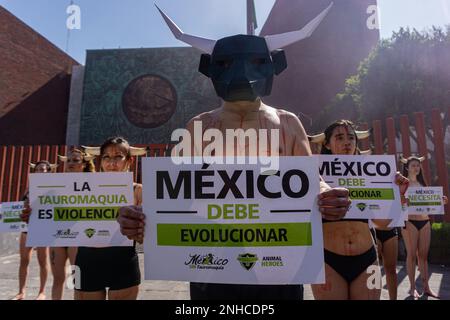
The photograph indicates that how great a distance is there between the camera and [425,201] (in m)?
4.70

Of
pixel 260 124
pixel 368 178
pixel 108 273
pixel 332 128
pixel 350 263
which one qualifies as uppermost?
pixel 332 128

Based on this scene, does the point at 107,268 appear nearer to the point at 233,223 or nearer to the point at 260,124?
the point at 233,223

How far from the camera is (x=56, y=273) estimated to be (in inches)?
142

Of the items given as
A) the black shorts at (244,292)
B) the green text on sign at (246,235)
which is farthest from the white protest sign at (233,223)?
the black shorts at (244,292)

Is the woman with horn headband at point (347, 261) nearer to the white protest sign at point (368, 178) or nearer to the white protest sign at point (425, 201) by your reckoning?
the white protest sign at point (368, 178)

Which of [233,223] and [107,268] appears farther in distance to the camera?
[107,268]

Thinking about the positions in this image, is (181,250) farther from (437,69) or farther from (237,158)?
(437,69)

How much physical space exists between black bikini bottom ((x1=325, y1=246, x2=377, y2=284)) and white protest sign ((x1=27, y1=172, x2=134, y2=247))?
62.1 inches

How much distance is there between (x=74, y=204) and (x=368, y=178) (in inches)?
96.8

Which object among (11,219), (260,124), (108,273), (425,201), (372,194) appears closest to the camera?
(260,124)

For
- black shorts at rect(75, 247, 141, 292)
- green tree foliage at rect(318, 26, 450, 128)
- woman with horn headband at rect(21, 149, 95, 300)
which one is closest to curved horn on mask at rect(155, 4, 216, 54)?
black shorts at rect(75, 247, 141, 292)

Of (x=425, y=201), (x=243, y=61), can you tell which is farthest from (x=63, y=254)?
(x=425, y=201)

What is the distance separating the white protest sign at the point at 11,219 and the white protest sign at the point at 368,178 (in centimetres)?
381

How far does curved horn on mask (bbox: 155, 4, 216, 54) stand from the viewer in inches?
85.7
